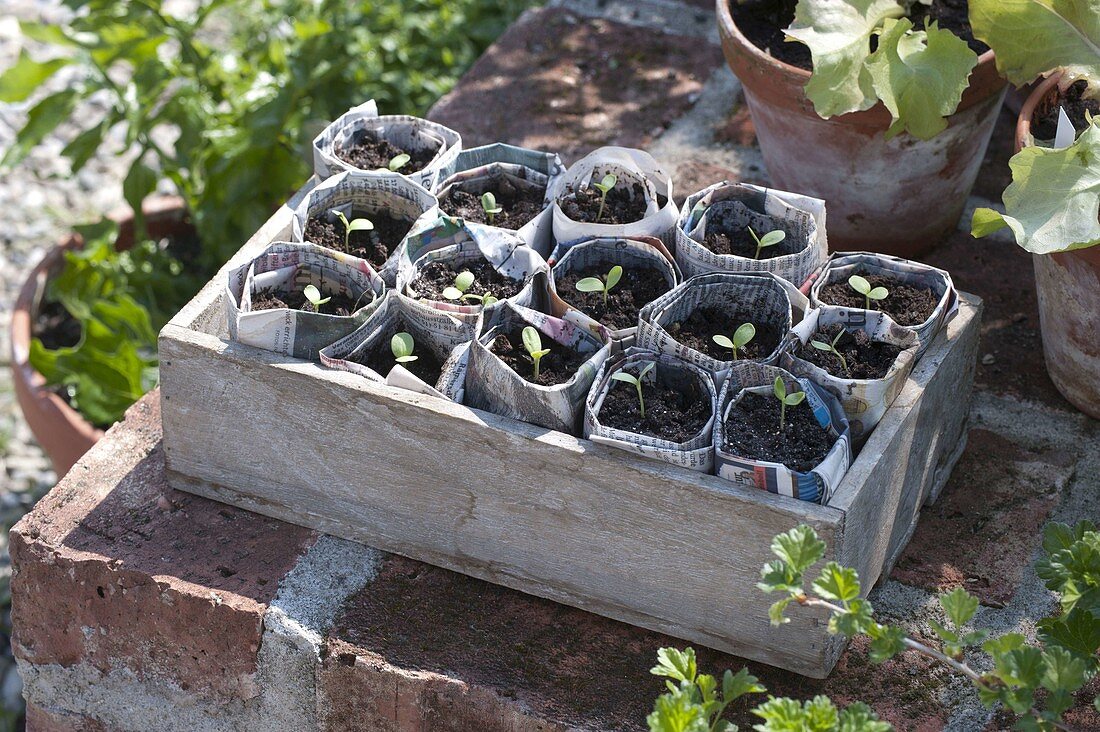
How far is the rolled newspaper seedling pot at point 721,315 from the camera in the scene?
1588mm

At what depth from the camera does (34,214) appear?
3662 millimetres

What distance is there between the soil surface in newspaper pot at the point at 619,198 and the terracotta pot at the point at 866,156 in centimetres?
28

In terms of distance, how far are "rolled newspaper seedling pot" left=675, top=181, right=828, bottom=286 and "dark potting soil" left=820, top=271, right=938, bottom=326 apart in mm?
55

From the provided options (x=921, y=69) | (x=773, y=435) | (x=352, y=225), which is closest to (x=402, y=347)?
(x=352, y=225)

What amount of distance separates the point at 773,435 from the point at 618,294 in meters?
0.32

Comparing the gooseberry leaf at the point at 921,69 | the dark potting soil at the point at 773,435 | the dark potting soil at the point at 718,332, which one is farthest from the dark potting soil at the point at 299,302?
the gooseberry leaf at the point at 921,69

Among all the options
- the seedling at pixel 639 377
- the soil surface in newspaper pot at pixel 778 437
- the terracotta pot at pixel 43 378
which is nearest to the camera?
the soil surface in newspaper pot at pixel 778 437

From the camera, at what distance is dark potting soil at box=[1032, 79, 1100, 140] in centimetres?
182

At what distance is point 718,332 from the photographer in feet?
5.38

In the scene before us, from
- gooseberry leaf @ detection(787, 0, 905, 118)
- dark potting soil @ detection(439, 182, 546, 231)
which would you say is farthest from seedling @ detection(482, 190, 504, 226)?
gooseberry leaf @ detection(787, 0, 905, 118)

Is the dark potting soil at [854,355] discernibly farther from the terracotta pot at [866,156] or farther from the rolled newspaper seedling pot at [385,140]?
the rolled newspaper seedling pot at [385,140]

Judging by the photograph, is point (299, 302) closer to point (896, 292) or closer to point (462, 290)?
point (462, 290)

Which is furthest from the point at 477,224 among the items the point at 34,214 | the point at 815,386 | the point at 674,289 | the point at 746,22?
the point at 34,214

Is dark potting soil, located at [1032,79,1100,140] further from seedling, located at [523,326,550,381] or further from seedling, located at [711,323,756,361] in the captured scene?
seedling, located at [523,326,550,381]
